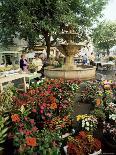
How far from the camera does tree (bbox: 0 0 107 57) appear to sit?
26.7 meters

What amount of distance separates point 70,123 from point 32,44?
22783 mm

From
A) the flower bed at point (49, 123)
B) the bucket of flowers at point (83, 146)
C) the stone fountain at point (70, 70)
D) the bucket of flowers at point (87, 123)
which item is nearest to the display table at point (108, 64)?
the stone fountain at point (70, 70)

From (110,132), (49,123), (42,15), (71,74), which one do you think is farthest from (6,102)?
(42,15)

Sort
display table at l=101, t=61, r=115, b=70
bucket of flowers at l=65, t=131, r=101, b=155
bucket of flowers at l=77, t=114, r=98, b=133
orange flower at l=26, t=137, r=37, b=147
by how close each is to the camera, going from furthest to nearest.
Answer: display table at l=101, t=61, r=115, b=70 < bucket of flowers at l=77, t=114, r=98, b=133 < bucket of flowers at l=65, t=131, r=101, b=155 < orange flower at l=26, t=137, r=37, b=147

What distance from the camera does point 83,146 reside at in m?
6.33

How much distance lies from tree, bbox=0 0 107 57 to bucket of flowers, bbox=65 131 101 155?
67.7 ft

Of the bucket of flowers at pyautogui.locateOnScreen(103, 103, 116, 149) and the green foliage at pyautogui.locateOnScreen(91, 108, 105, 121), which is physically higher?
the green foliage at pyautogui.locateOnScreen(91, 108, 105, 121)

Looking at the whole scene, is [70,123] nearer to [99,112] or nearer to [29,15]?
[99,112]

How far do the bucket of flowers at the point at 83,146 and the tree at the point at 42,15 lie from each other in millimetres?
20620

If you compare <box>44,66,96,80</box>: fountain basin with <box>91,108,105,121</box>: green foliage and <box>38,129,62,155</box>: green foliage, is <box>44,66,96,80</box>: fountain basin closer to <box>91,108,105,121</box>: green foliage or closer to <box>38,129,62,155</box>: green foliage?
<box>91,108,105,121</box>: green foliage

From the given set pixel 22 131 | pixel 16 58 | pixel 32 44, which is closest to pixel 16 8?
pixel 32 44

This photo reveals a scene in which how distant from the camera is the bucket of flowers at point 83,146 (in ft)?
20.4

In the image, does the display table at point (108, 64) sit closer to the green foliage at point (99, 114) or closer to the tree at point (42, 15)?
A: the tree at point (42, 15)

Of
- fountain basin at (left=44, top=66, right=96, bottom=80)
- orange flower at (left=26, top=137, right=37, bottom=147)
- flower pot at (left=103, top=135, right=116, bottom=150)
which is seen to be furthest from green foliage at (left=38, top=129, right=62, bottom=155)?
fountain basin at (left=44, top=66, right=96, bottom=80)
